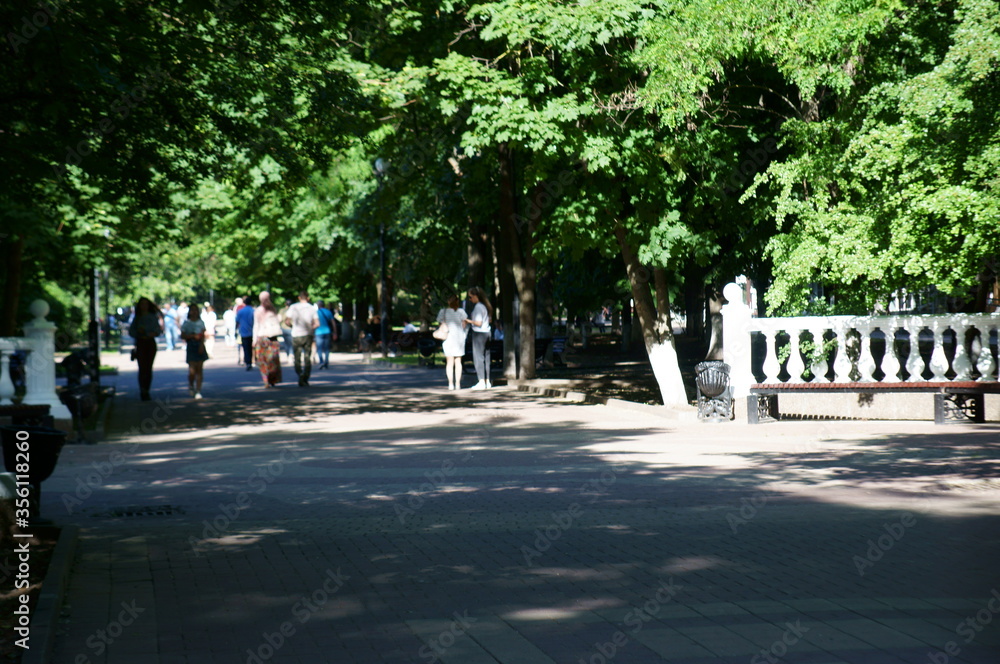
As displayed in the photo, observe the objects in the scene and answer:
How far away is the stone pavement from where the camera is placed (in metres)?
5.82

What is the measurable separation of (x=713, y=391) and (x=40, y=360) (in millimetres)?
8879

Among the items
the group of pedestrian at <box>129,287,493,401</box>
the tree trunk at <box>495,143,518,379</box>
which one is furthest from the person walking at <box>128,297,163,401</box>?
the tree trunk at <box>495,143,518,379</box>

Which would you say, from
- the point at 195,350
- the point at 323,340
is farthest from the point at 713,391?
the point at 323,340

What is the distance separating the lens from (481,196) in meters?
26.8

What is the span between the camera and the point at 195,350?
2202 cm

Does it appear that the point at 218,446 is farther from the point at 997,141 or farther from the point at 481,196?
the point at 481,196

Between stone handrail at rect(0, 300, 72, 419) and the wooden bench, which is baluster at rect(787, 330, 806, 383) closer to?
Result: the wooden bench

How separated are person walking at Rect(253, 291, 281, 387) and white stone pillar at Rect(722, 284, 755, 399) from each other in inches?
423

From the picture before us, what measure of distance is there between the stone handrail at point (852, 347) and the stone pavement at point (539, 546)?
47.6 inches

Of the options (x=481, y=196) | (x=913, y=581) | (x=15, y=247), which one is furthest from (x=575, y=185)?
(x=913, y=581)

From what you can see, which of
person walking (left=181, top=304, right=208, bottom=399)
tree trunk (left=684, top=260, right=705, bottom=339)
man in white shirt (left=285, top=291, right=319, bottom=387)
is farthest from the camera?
tree trunk (left=684, top=260, right=705, bottom=339)

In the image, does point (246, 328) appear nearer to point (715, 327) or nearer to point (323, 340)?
point (323, 340)

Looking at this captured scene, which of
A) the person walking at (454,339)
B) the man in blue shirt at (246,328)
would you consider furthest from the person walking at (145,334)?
the man in blue shirt at (246,328)

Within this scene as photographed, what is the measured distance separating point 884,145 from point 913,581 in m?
9.48
